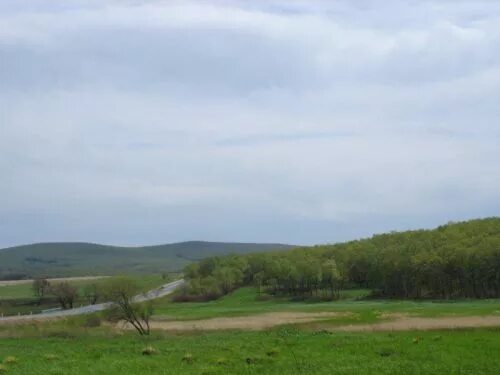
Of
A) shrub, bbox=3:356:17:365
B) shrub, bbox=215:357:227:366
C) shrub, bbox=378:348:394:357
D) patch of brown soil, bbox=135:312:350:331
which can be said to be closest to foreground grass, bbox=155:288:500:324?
patch of brown soil, bbox=135:312:350:331

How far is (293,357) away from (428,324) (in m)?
20.3

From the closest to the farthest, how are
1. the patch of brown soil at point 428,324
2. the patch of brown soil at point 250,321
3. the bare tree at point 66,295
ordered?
the patch of brown soil at point 428,324 < the patch of brown soil at point 250,321 < the bare tree at point 66,295

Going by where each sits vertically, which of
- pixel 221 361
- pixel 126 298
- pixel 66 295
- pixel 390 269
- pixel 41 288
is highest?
pixel 41 288

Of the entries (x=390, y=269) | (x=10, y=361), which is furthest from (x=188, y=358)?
(x=390, y=269)

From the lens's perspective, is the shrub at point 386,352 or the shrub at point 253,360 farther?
the shrub at point 386,352

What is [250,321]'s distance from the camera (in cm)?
5944

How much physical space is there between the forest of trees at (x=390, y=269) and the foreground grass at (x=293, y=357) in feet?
169

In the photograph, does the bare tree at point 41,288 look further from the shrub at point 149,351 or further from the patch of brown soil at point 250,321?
the shrub at point 149,351

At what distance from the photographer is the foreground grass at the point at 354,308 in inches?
2168

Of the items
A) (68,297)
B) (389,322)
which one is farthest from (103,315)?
(68,297)

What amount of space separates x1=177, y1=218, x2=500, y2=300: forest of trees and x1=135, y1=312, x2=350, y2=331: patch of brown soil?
26296 millimetres

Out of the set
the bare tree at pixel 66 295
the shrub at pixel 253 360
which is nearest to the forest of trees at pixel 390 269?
the bare tree at pixel 66 295

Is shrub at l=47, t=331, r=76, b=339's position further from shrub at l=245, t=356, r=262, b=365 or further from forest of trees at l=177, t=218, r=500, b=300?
forest of trees at l=177, t=218, r=500, b=300

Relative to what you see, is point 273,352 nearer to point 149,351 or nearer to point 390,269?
point 149,351
